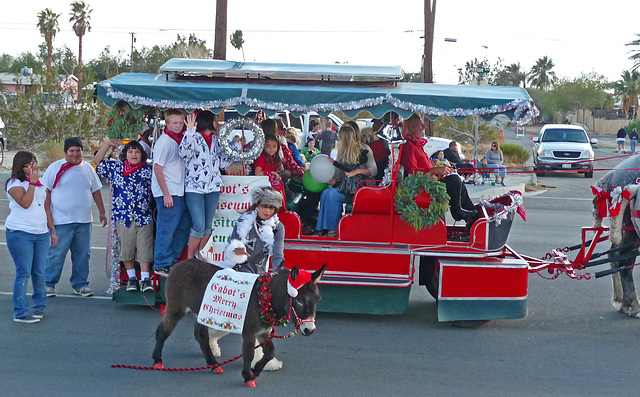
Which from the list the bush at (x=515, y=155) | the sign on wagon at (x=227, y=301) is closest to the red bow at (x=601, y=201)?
the sign on wagon at (x=227, y=301)

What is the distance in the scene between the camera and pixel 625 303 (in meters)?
8.19

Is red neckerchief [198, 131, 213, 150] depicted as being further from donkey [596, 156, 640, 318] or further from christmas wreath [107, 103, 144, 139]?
donkey [596, 156, 640, 318]

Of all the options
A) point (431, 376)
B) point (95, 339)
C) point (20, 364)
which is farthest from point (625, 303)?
point (20, 364)

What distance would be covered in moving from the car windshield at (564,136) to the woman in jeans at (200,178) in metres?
23.2

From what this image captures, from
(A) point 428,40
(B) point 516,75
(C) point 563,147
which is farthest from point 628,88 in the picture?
(A) point 428,40

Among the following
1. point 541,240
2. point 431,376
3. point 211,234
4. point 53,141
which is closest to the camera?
point 431,376

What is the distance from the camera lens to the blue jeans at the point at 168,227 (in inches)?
309

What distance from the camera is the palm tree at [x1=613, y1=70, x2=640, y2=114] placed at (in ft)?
251

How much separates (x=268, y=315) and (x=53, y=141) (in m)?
25.1

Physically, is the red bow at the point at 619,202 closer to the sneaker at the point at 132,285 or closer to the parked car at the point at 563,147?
the sneaker at the point at 132,285

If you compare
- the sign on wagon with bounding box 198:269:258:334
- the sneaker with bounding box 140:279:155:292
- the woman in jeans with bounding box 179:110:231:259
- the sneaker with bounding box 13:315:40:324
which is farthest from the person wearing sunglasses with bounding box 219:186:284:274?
the sneaker with bounding box 13:315:40:324

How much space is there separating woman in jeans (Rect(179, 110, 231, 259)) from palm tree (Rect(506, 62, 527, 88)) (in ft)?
339

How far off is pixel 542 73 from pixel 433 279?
10778cm

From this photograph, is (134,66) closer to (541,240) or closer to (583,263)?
(541,240)
